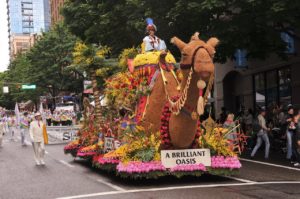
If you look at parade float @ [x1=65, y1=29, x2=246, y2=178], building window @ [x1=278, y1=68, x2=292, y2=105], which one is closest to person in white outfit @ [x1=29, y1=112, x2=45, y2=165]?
parade float @ [x1=65, y1=29, x2=246, y2=178]

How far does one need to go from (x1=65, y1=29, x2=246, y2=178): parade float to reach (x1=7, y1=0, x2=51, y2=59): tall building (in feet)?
542

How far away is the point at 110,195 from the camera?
945 centimetres

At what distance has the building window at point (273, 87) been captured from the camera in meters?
24.3

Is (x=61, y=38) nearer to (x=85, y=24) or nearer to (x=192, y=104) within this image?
(x=85, y=24)

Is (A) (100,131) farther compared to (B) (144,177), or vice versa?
(A) (100,131)

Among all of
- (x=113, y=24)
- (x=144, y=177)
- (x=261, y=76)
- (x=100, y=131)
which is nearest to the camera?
(x=144, y=177)

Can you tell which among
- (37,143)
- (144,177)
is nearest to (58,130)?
(37,143)

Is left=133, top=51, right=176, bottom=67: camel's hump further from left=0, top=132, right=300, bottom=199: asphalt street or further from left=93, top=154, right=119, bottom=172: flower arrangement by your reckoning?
left=0, top=132, right=300, bottom=199: asphalt street

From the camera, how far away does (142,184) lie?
10727 mm

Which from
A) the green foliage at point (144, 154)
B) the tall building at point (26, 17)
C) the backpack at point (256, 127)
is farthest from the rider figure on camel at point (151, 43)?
the tall building at point (26, 17)

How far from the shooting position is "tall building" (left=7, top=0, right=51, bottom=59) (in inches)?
6895

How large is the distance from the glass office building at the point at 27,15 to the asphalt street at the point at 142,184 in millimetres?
165755

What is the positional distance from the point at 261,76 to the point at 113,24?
11.1m

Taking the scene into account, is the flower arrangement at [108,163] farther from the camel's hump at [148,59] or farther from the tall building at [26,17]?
the tall building at [26,17]
